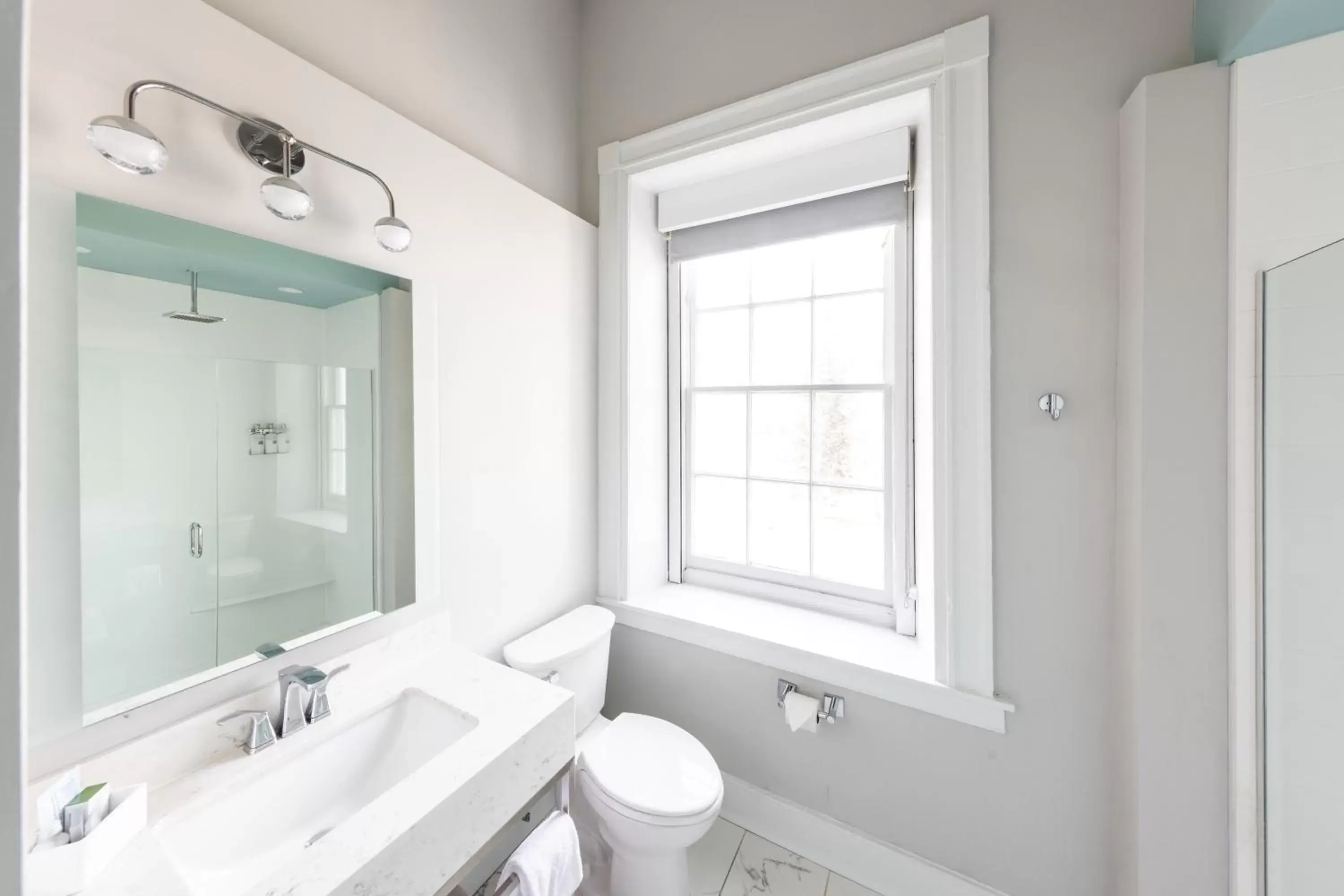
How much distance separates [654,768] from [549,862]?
14.1 inches

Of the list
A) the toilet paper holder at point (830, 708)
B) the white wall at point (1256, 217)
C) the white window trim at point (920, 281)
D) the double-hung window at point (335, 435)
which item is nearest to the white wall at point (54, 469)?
the double-hung window at point (335, 435)

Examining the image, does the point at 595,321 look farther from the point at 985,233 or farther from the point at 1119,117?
the point at 1119,117

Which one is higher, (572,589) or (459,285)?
(459,285)

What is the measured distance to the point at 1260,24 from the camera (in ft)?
2.85

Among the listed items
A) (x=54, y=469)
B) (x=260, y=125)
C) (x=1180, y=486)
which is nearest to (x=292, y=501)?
(x=54, y=469)

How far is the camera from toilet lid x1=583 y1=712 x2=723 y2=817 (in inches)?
45.6

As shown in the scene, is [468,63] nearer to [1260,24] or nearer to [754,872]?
[1260,24]

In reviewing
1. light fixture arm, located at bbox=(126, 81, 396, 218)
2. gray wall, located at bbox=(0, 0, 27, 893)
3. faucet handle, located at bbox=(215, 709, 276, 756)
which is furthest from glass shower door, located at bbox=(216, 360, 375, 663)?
gray wall, located at bbox=(0, 0, 27, 893)

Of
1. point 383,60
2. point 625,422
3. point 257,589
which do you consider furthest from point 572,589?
point 383,60

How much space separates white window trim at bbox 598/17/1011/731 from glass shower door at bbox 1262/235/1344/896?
17.4 inches

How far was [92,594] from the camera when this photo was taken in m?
0.75

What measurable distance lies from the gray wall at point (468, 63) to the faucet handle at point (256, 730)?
1.09m

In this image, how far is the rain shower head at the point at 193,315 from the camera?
83 cm

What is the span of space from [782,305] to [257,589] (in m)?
1.66
